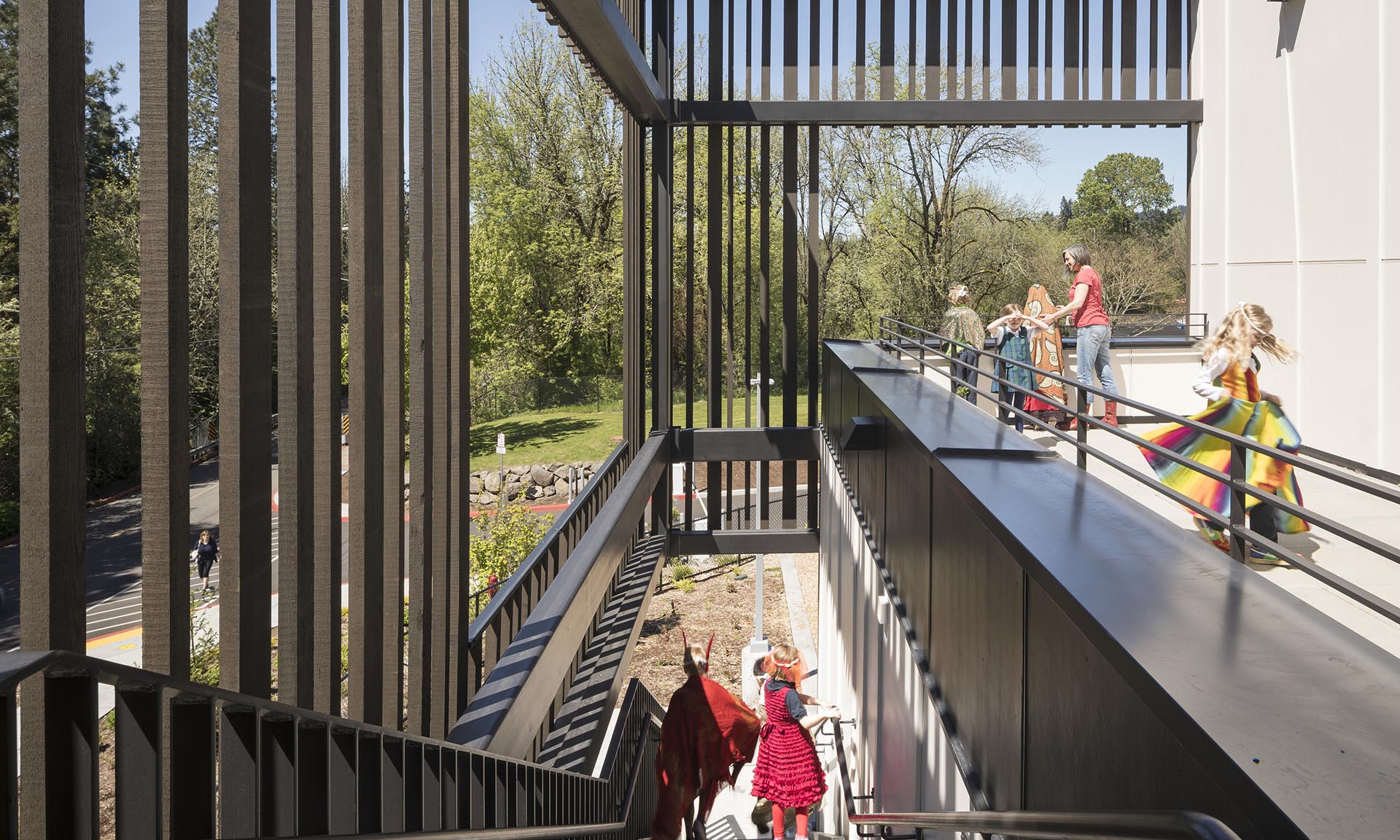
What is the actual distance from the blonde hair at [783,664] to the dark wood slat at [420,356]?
4.59 metres

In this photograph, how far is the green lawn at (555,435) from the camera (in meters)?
29.9

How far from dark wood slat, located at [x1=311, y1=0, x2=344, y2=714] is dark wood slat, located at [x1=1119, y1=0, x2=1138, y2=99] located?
1243 cm

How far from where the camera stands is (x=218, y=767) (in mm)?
2076

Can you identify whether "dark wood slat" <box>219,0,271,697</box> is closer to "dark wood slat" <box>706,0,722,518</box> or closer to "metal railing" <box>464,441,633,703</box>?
"metal railing" <box>464,441,633,703</box>

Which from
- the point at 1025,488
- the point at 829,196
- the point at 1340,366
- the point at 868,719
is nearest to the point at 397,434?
the point at 1025,488

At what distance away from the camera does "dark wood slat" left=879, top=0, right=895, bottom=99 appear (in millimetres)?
12406

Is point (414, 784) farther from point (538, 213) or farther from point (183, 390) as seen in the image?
point (538, 213)

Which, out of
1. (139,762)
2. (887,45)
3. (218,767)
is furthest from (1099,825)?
(887,45)

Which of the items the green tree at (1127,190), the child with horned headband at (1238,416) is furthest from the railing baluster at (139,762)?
the green tree at (1127,190)

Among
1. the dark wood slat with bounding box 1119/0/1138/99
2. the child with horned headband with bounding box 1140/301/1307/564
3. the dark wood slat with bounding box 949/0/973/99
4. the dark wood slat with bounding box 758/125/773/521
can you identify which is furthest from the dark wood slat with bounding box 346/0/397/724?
the dark wood slat with bounding box 1119/0/1138/99

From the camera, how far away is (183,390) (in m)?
2.07

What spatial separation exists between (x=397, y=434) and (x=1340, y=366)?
10.2 m

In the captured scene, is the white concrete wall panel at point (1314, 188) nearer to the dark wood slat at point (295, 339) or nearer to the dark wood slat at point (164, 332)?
the dark wood slat at point (295, 339)

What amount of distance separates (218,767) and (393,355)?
155 cm
